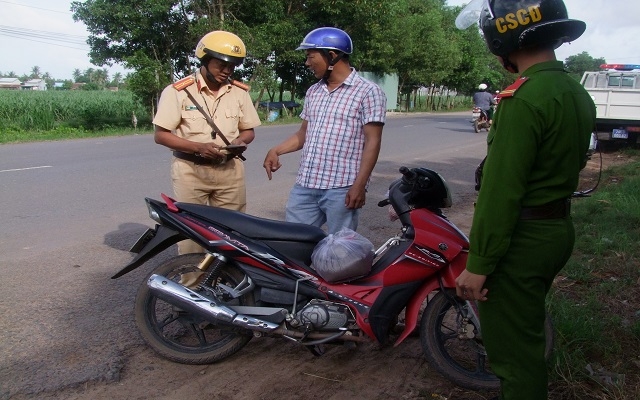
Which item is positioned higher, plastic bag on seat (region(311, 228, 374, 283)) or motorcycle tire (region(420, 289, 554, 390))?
plastic bag on seat (region(311, 228, 374, 283))

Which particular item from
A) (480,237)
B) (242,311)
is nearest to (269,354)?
(242,311)

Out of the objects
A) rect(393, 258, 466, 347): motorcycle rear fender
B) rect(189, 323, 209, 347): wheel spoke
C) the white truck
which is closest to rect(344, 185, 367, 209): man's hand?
rect(393, 258, 466, 347): motorcycle rear fender

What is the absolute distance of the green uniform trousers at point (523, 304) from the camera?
6.74ft

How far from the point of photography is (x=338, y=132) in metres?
3.63

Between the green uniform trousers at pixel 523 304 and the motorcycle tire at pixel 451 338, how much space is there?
878 mm

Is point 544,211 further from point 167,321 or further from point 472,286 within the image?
point 167,321

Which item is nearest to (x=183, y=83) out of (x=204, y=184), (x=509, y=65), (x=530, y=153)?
(x=204, y=184)

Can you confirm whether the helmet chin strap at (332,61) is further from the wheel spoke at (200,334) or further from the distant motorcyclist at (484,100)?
the distant motorcyclist at (484,100)

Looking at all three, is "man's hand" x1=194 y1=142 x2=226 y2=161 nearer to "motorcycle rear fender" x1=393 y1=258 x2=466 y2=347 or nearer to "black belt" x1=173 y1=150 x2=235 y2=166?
"black belt" x1=173 y1=150 x2=235 y2=166

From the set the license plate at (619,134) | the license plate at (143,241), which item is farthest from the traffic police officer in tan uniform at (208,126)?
the license plate at (619,134)

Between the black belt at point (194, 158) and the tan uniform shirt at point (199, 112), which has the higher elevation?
the tan uniform shirt at point (199, 112)

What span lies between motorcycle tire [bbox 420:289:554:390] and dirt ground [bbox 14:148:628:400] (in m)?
0.07

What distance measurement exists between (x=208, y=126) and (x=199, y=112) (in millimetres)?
104

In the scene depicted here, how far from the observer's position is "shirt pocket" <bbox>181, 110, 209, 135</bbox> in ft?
12.2
